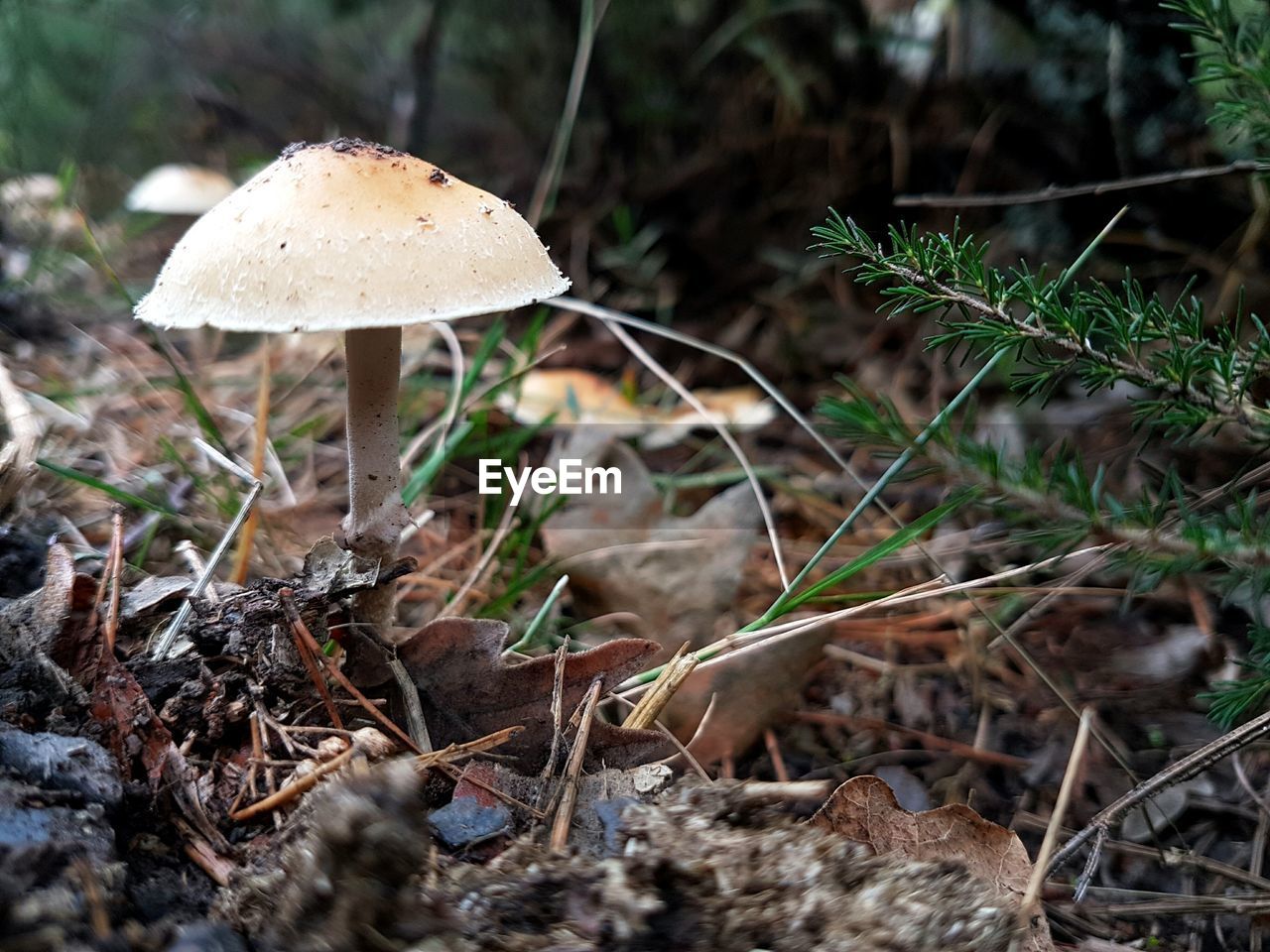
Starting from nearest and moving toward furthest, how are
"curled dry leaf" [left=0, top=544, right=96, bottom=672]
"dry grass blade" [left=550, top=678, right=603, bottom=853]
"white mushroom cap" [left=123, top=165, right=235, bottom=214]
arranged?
"dry grass blade" [left=550, top=678, right=603, bottom=853], "curled dry leaf" [left=0, top=544, right=96, bottom=672], "white mushroom cap" [left=123, top=165, right=235, bottom=214]

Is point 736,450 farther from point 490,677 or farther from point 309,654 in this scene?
point 309,654

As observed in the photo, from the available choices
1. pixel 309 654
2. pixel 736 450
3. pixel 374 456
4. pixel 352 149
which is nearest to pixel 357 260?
pixel 352 149

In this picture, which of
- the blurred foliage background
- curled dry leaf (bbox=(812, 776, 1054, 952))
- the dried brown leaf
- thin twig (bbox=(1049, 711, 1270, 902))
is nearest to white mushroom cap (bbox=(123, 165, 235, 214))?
the blurred foliage background

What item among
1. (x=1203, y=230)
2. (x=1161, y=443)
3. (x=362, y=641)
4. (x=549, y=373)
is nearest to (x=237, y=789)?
(x=362, y=641)

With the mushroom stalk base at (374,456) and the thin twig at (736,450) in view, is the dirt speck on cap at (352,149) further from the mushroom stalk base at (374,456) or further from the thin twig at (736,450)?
the thin twig at (736,450)

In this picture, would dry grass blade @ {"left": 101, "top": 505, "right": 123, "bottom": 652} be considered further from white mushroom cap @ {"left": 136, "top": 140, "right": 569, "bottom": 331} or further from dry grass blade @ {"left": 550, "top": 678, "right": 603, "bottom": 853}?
dry grass blade @ {"left": 550, "top": 678, "right": 603, "bottom": 853}

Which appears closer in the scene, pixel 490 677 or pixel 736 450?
pixel 490 677

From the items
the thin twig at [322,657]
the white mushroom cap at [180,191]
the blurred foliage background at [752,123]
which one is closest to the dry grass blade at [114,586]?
the thin twig at [322,657]
